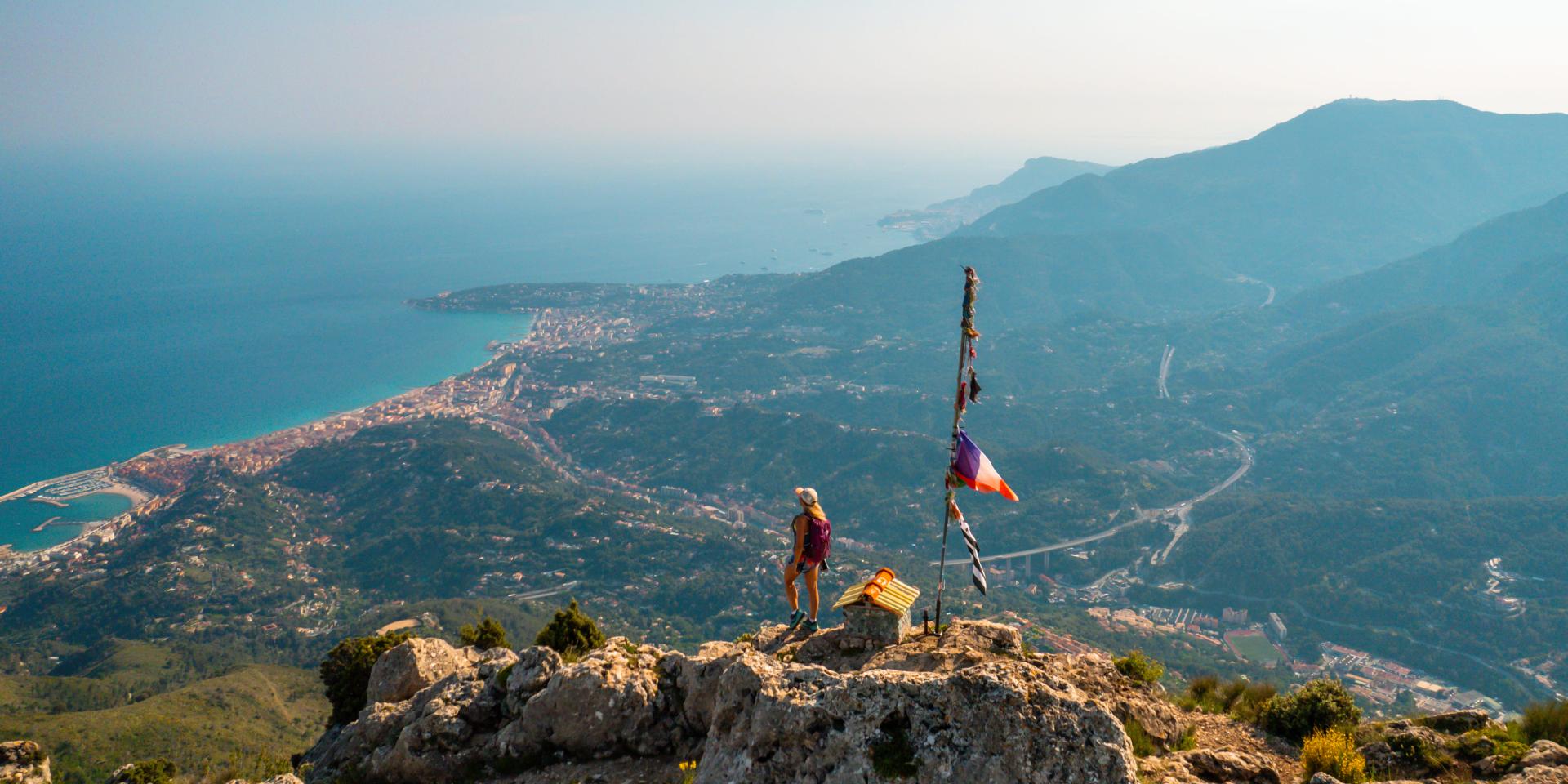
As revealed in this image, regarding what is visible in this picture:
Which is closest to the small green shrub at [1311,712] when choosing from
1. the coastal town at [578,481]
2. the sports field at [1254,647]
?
the coastal town at [578,481]

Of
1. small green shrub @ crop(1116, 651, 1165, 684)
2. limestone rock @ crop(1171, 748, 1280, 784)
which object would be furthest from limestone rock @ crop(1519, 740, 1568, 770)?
small green shrub @ crop(1116, 651, 1165, 684)

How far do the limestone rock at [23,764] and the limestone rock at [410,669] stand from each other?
5.73m

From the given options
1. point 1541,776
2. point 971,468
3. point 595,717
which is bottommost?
point 595,717

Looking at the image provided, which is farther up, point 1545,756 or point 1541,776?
point 1541,776

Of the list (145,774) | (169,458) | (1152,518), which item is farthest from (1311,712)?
(169,458)

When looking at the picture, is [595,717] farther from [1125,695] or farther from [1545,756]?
[1545,756]

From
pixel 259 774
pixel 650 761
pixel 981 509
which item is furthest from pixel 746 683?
pixel 981 509

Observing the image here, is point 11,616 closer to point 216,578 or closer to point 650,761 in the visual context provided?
point 216,578

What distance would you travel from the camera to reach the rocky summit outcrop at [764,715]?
24.2ft

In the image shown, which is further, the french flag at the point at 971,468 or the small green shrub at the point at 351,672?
the small green shrub at the point at 351,672

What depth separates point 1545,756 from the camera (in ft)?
30.7

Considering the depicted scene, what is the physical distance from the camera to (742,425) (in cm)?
13312

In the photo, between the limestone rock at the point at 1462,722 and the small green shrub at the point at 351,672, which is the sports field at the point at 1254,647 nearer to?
the limestone rock at the point at 1462,722

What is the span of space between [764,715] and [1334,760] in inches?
280
